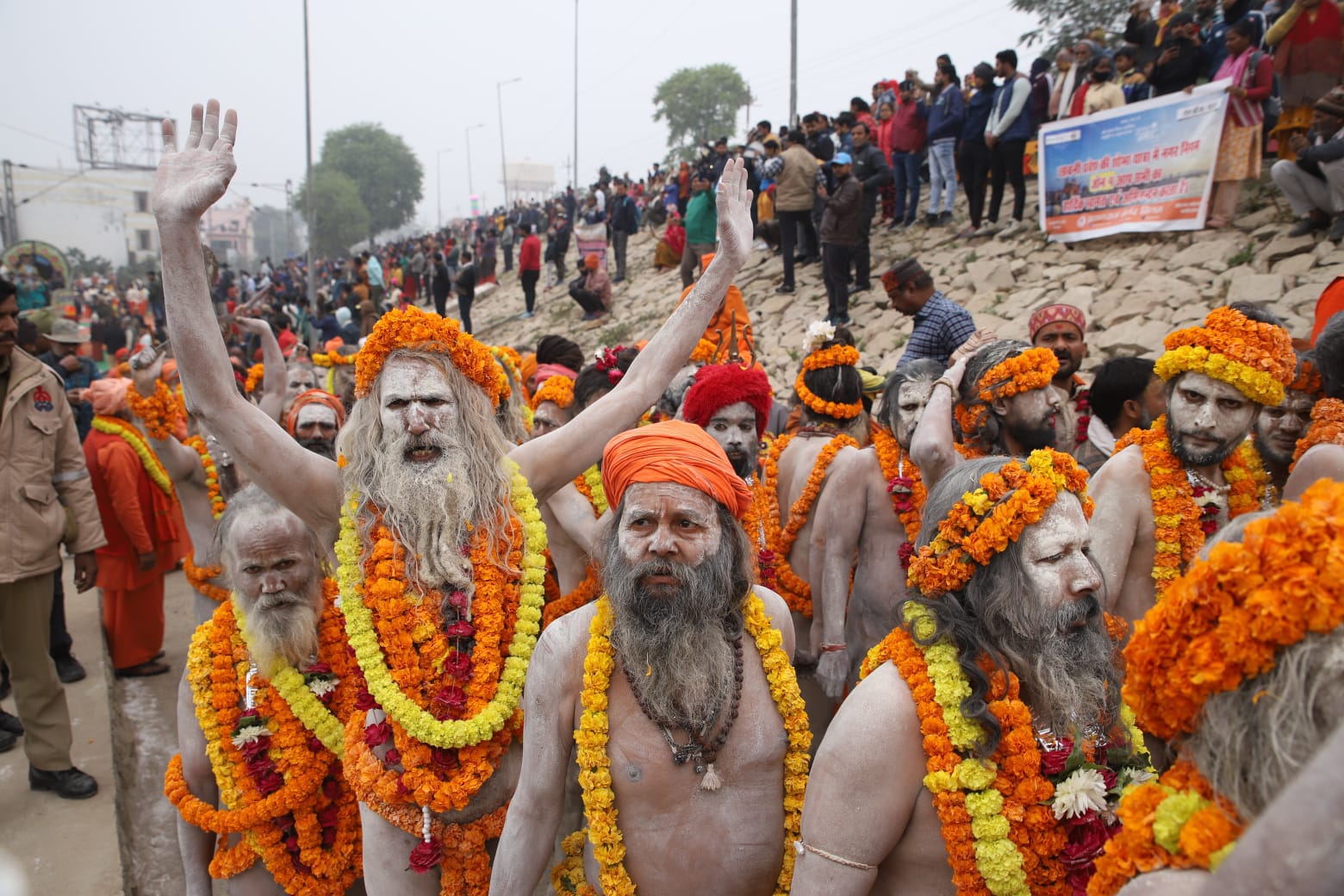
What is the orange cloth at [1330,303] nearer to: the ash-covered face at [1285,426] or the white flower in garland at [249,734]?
the ash-covered face at [1285,426]

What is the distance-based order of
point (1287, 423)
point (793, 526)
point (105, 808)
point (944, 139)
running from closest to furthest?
point (1287, 423), point (793, 526), point (105, 808), point (944, 139)

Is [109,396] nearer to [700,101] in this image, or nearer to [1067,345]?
[1067,345]

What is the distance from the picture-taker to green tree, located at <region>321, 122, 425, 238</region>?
308 feet

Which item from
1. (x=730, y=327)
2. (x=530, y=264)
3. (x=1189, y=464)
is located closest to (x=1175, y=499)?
(x=1189, y=464)

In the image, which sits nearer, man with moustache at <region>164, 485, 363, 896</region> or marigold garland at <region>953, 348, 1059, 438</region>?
man with moustache at <region>164, 485, 363, 896</region>

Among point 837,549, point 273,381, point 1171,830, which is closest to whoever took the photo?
point 1171,830

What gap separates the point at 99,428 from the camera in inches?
252

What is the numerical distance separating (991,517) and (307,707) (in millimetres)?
2499

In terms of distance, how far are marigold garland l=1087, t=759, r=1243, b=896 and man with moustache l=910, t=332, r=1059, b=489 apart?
2.35 meters

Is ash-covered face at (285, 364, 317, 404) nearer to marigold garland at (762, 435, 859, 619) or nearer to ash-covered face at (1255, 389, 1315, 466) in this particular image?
marigold garland at (762, 435, 859, 619)

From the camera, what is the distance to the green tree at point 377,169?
9375 cm

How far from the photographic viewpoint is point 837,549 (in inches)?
165

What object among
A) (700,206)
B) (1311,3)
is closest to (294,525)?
(1311,3)

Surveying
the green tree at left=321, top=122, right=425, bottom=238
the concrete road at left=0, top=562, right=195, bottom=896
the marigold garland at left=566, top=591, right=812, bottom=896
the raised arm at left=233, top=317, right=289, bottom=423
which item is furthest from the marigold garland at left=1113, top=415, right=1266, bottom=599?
the green tree at left=321, top=122, right=425, bottom=238
